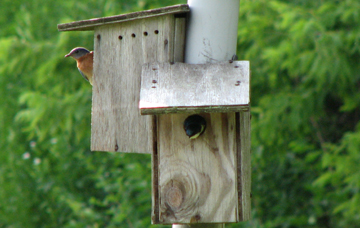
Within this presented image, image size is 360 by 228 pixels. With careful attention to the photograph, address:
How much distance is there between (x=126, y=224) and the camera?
497 centimetres

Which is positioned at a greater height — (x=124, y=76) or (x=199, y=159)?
(x=124, y=76)

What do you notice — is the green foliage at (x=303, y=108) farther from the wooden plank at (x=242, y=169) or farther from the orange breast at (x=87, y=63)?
the wooden plank at (x=242, y=169)

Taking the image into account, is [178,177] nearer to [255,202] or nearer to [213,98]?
[213,98]

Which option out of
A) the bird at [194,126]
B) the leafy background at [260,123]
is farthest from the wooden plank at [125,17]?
Result: the leafy background at [260,123]

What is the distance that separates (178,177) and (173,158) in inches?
3.2

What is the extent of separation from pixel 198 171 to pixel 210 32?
61cm

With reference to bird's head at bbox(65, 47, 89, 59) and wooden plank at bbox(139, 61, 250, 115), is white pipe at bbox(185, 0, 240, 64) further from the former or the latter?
bird's head at bbox(65, 47, 89, 59)

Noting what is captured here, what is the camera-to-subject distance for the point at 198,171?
205cm

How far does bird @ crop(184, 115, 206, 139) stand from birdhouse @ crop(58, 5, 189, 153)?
0.72 feet

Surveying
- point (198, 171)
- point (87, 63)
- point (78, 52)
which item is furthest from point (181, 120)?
point (78, 52)

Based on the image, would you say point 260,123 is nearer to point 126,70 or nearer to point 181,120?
point 126,70

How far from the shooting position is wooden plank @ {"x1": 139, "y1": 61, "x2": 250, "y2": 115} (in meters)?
1.83

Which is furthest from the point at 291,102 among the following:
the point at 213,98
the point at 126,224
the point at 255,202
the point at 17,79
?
the point at 17,79

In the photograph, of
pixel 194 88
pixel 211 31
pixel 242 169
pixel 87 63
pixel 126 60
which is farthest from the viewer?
pixel 87 63
